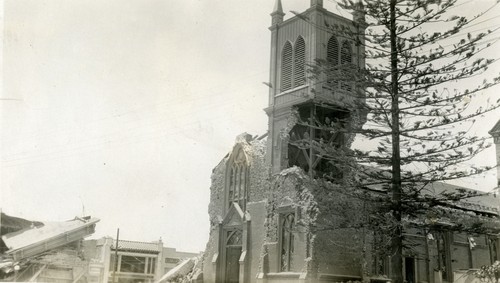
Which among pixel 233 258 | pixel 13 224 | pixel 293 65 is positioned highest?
pixel 293 65

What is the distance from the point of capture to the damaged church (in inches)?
956

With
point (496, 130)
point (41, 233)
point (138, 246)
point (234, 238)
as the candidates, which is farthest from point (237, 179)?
point (138, 246)

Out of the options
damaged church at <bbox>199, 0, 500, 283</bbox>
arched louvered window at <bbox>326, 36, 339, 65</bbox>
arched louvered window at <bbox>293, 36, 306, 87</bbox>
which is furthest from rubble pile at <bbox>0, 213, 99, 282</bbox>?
arched louvered window at <bbox>326, 36, 339, 65</bbox>

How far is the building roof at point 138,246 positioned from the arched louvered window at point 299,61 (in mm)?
34823

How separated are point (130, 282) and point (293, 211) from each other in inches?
1393

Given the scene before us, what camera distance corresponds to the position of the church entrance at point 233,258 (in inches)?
1137

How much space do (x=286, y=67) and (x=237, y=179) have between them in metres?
7.51

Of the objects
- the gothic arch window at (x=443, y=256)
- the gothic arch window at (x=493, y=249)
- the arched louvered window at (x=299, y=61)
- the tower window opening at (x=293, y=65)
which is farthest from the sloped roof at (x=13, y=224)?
the gothic arch window at (x=493, y=249)

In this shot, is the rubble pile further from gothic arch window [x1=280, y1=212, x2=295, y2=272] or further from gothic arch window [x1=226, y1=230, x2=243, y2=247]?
gothic arch window [x1=280, y1=212, x2=295, y2=272]

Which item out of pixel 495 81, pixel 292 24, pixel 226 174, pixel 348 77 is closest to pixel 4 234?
pixel 226 174

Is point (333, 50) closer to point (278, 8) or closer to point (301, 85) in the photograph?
point (301, 85)

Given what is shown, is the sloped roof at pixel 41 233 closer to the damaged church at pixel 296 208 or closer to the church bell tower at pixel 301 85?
the damaged church at pixel 296 208

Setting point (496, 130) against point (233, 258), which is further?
point (233, 258)

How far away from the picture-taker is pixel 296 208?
24938 mm
